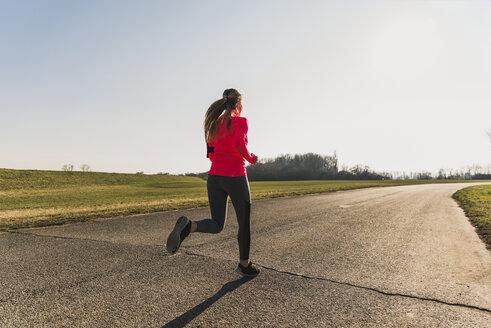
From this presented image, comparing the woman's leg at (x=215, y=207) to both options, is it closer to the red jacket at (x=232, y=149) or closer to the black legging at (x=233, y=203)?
the black legging at (x=233, y=203)

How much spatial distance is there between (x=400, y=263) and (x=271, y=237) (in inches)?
98.1

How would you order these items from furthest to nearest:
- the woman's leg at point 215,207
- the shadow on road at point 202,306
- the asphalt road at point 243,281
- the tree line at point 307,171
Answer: the tree line at point 307,171 → the woman's leg at point 215,207 → the asphalt road at point 243,281 → the shadow on road at point 202,306

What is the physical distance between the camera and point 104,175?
5694 cm

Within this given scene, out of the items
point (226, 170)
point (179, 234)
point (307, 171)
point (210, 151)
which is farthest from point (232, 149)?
point (307, 171)

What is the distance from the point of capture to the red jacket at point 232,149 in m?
3.55

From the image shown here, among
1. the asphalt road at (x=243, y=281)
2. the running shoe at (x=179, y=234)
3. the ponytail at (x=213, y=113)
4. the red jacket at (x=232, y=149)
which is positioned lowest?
the asphalt road at (x=243, y=281)

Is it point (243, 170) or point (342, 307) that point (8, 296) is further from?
point (342, 307)

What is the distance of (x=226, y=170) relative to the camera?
3.60 metres

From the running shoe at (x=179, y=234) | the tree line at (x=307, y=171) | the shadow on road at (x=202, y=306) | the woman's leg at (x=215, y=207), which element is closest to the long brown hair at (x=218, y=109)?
the woman's leg at (x=215, y=207)

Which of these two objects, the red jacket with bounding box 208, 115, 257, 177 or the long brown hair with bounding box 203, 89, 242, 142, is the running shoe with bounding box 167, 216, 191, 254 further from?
the long brown hair with bounding box 203, 89, 242, 142

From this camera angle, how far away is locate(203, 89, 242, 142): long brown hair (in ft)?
12.1

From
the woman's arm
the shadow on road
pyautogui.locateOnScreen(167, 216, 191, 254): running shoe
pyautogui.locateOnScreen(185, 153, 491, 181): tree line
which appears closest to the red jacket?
the woman's arm

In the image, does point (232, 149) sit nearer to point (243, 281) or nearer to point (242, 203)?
point (242, 203)

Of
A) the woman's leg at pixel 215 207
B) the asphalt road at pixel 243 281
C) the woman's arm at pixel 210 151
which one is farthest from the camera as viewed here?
the woman's arm at pixel 210 151
